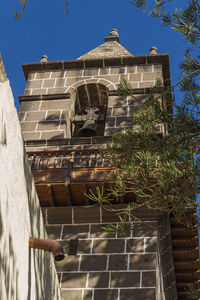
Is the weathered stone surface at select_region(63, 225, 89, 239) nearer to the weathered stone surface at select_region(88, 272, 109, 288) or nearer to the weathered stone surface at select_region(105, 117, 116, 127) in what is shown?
the weathered stone surface at select_region(88, 272, 109, 288)

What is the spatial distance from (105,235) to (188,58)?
3844mm

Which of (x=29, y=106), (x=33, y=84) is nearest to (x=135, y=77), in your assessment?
(x=33, y=84)

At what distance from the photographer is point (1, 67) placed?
5.17m

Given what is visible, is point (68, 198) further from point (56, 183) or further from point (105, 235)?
point (105, 235)

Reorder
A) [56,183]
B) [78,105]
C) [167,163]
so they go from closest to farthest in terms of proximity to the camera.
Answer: [167,163]
[56,183]
[78,105]

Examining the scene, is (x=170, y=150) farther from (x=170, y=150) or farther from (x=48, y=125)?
(x=48, y=125)

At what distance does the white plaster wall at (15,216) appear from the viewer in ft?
16.1

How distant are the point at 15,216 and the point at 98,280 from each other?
441cm

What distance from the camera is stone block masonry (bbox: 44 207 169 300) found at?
9.16m

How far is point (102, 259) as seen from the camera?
977cm

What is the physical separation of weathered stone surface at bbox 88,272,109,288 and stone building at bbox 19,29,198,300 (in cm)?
2

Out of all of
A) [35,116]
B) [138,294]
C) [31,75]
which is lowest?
[138,294]

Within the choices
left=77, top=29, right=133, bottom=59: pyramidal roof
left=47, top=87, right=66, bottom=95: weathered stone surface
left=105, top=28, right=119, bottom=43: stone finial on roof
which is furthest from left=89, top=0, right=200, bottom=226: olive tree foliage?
left=105, top=28, right=119, bottom=43: stone finial on roof

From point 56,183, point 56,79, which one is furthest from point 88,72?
point 56,183
